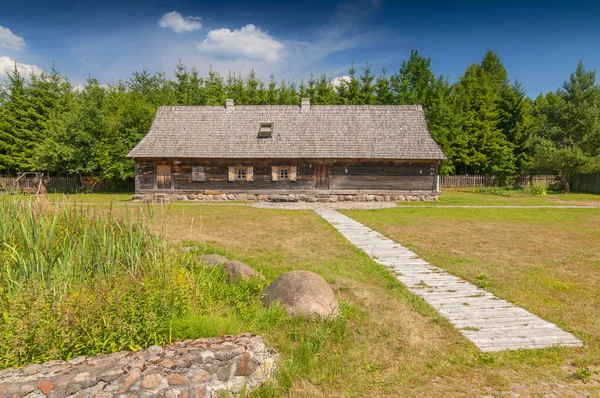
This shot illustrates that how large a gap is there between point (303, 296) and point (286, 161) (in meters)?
18.8

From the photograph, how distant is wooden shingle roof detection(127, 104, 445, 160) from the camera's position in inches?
898

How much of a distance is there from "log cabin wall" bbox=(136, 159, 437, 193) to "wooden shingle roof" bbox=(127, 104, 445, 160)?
68cm

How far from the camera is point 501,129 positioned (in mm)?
35500

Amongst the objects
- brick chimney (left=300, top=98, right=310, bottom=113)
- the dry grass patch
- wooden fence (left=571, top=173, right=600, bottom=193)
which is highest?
brick chimney (left=300, top=98, right=310, bottom=113)

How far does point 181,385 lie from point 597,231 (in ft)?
45.0

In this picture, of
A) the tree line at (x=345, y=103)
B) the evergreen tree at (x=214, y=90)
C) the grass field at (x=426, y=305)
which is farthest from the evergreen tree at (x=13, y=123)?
the grass field at (x=426, y=305)

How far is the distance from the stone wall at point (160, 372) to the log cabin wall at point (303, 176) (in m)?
19.8

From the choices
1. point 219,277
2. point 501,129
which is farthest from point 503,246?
point 501,129

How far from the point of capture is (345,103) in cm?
3566

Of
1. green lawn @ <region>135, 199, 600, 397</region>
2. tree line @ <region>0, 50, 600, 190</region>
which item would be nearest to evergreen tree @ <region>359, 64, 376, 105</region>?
tree line @ <region>0, 50, 600, 190</region>

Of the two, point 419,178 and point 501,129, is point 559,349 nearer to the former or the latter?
point 419,178

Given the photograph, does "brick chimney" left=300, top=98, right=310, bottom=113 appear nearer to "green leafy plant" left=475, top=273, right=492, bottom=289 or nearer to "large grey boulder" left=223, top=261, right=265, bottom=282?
"green leafy plant" left=475, top=273, right=492, bottom=289

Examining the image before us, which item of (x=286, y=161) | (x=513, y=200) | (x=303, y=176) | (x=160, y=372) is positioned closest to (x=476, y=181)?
(x=513, y=200)

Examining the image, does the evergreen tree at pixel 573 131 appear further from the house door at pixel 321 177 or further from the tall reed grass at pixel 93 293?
the tall reed grass at pixel 93 293
